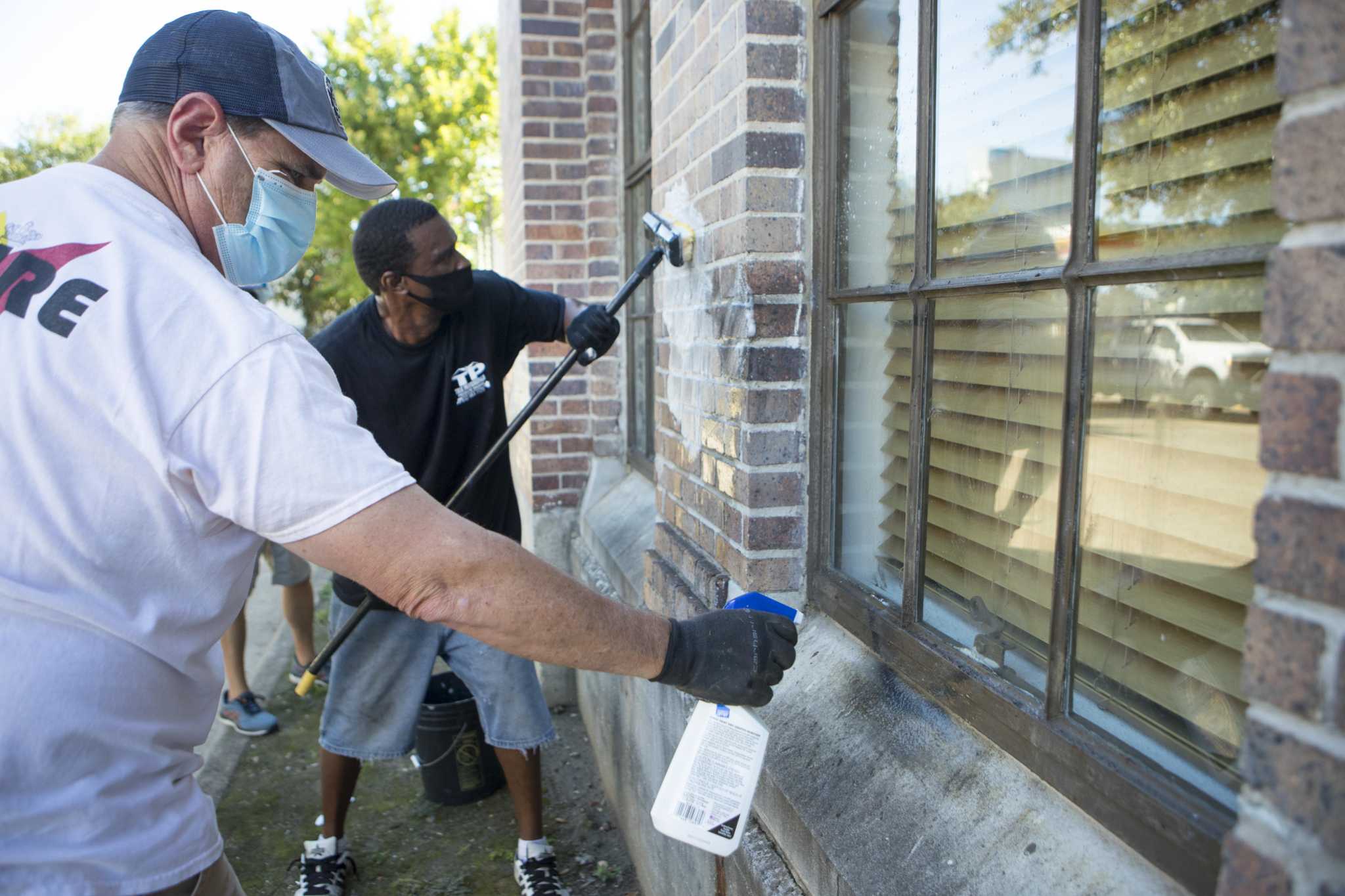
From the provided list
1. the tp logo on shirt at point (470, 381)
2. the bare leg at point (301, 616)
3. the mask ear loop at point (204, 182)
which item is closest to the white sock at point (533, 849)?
the tp logo on shirt at point (470, 381)

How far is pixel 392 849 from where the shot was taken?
3.33 meters

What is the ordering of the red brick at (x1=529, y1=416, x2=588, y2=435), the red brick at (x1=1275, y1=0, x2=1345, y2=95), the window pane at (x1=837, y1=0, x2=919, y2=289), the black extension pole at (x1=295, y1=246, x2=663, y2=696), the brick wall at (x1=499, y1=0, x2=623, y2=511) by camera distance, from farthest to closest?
1. the red brick at (x1=529, y1=416, x2=588, y2=435)
2. the brick wall at (x1=499, y1=0, x2=623, y2=511)
3. the black extension pole at (x1=295, y1=246, x2=663, y2=696)
4. the window pane at (x1=837, y1=0, x2=919, y2=289)
5. the red brick at (x1=1275, y1=0, x2=1345, y2=95)

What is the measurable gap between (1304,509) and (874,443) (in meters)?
1.16

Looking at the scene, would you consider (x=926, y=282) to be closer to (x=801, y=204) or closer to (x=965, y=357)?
(x=965, y=357)

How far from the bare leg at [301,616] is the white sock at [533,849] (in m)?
1.94

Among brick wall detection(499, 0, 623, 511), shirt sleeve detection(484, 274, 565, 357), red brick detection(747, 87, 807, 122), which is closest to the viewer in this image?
red brick detection(747, 87, 807, 122)

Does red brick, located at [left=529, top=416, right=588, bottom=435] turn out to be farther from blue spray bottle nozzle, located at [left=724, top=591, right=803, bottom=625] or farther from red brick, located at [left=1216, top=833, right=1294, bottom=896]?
red brick, located at [left=1216, top=833, right=1294, bottom=896]

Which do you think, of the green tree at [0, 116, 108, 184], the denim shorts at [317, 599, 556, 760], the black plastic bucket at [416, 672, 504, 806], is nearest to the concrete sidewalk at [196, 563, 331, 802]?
the denim shorts at [317, 599, 556, 760]

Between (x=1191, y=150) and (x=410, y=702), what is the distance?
8.84 ft

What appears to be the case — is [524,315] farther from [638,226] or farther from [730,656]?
[730,656]

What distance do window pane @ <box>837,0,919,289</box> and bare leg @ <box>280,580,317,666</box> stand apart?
3.46 m

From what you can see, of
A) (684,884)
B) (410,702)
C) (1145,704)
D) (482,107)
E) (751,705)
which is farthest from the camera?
(482,107)

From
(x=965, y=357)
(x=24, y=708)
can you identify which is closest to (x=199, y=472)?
(x=24, y=708)

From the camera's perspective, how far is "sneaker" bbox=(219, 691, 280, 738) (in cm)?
416
